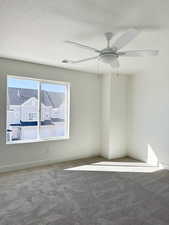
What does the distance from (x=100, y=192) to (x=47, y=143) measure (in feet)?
6.17

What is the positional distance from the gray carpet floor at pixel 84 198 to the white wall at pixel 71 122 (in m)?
0.52

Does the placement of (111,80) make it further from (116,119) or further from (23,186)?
(23,186)

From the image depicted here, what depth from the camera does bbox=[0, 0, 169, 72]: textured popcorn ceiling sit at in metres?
1.70

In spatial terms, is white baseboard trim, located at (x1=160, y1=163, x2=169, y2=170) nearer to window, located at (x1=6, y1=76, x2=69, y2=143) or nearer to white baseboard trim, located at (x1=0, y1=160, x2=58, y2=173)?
window, located at (x1=6, y1=76, x2=69, y2=143)

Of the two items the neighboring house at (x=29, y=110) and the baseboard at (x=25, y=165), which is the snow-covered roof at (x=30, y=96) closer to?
the neighboring house at (x=29, y=110)

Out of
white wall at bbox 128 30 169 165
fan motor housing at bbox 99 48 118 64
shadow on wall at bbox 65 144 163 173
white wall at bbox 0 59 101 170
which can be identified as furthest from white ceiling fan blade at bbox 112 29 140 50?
shadow on wall at bbox 65 144 163 173

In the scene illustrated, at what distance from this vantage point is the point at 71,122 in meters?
4.44

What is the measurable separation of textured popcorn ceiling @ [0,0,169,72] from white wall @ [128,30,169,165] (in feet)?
4.81

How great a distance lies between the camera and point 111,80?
15.1ft

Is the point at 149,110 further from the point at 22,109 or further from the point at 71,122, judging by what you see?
the point at 22,109

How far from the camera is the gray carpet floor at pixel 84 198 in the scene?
2.07 m

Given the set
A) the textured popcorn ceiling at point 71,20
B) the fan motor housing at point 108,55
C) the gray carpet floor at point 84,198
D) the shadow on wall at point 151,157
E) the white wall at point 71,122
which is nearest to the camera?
the textured popcorn ceiling at point 71,20

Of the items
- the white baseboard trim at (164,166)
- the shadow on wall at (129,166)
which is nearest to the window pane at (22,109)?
the shadow on wall at (129,166)

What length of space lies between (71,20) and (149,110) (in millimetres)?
3162
